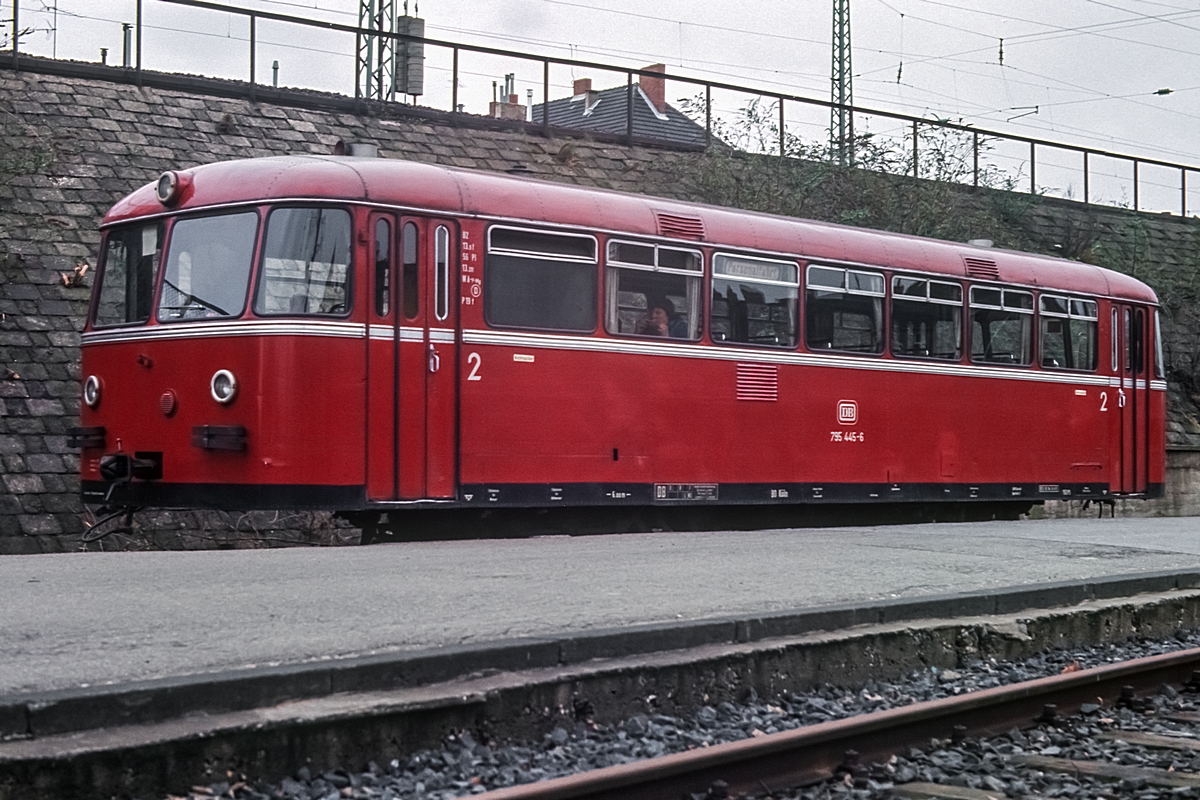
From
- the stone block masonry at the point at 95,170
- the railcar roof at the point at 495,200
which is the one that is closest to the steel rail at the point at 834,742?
the railcar roof at the point at 495,200

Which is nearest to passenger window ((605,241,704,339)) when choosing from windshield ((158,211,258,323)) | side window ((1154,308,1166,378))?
windshield ((158,211,258,323))

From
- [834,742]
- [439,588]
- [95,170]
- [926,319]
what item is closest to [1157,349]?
[926,319]

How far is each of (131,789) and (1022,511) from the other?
1545 cm

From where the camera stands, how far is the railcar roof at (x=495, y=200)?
11578 millimetres

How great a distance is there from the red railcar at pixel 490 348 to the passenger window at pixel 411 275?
0.06 ft

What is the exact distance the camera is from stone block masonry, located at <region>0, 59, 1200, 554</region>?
46.8 ft

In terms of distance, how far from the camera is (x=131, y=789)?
456cm

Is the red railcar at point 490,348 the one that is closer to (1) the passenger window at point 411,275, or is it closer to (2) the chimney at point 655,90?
(1) the passenger window at point 411,275

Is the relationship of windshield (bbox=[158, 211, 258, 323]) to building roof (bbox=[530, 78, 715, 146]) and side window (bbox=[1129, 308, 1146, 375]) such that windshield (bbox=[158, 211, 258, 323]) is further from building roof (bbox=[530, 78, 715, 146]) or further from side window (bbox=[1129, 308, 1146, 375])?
building roof (bbox=[530, 78, 715, 146])

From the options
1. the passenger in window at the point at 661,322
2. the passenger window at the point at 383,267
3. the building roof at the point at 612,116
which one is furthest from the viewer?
the building roof at the point at 612,116

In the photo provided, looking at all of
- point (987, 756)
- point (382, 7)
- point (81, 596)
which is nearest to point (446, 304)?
point (81, 596)

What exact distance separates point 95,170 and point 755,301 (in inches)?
331

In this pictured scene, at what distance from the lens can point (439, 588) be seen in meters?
8.23

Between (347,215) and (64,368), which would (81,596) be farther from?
(64,368)
